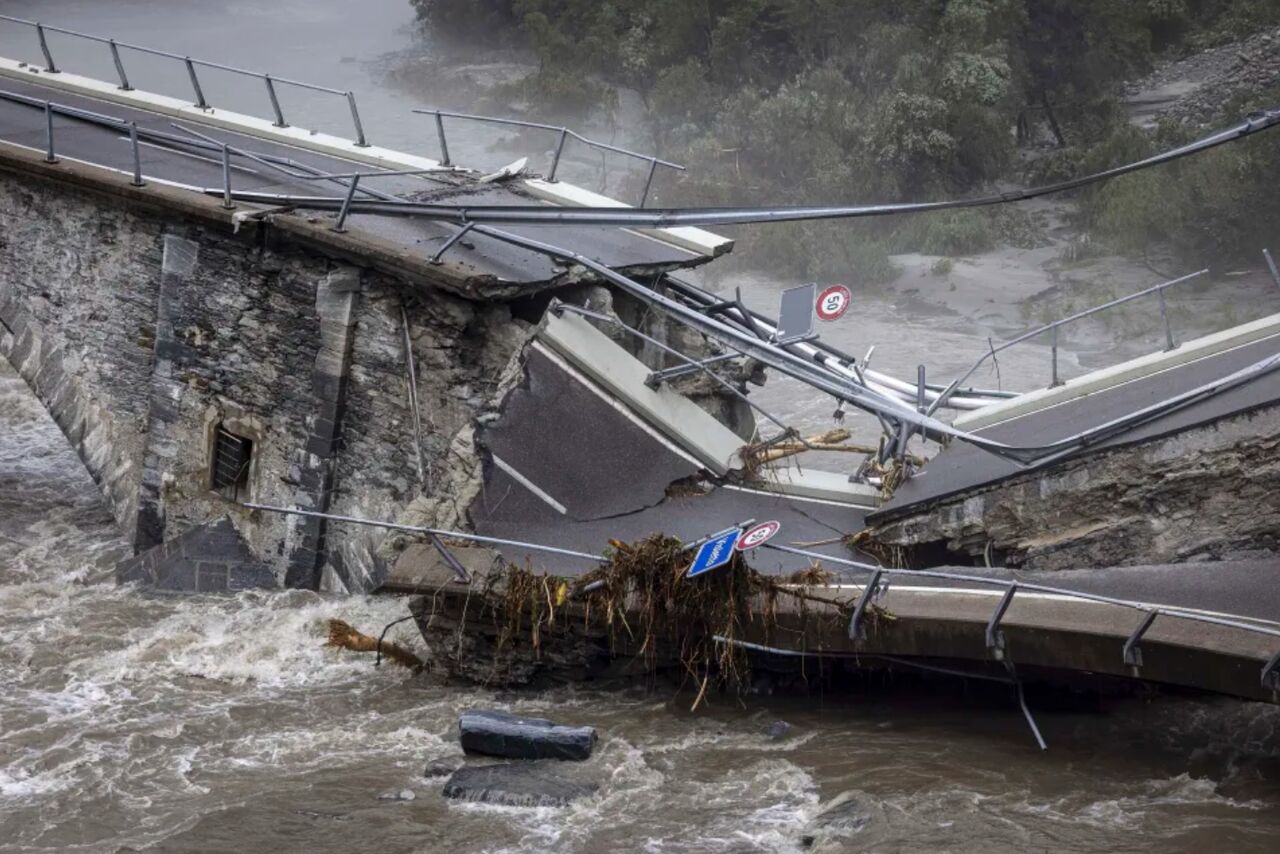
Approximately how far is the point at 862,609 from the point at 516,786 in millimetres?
2057

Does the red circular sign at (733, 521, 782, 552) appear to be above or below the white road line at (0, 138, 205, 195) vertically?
below

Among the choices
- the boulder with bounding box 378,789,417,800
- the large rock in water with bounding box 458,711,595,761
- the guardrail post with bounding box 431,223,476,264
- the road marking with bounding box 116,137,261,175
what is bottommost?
the boulder with bounding box 378,789,417,800

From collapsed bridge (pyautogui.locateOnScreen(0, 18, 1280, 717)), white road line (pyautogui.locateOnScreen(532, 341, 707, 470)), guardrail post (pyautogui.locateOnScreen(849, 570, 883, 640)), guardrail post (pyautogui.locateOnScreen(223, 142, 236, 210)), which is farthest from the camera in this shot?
guardrail post (pyautogui.locateOnScreen(223, 142, 236, 210))

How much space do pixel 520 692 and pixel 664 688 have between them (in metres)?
0.91

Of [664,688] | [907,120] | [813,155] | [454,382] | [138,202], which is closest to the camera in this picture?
[664,688]

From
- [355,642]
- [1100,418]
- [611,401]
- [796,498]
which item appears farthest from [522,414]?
[1100,418]

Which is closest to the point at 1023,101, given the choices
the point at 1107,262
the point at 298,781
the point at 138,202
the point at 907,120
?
the point at 907,120

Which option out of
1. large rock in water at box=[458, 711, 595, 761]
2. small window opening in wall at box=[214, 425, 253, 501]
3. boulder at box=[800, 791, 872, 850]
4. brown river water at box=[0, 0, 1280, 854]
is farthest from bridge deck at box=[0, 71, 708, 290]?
boulder at box=[800, 791, 872, 850]

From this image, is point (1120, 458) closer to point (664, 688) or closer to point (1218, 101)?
point (664, 688)

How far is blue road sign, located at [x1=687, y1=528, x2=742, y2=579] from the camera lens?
8055 millimetres

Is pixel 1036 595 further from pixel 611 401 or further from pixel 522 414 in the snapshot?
pixel 522 414

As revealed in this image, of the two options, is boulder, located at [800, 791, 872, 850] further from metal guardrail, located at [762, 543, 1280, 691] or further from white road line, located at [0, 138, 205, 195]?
white road line, located at [0, 138, 205, 195]

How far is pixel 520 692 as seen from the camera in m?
9.63

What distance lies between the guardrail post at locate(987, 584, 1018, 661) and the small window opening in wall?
671 cm
